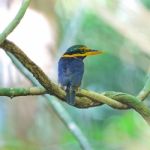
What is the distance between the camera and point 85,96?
0.72m

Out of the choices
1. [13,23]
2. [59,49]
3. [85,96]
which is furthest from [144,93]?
[59,49]

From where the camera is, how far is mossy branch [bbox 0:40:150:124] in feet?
2.14

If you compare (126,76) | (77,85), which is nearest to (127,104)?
(77,85)

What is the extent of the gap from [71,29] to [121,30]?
0.36 m

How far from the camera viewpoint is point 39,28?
12.1 feet

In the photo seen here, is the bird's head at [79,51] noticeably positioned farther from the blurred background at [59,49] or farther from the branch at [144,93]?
the blurred background at [59,49]

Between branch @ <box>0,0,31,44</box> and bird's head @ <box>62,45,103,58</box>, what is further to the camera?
bird's head @ <box>62,45,103,58</box>

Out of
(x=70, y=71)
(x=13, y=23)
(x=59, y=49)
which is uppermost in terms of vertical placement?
(x=13, y=23)

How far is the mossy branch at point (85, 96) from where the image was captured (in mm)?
653

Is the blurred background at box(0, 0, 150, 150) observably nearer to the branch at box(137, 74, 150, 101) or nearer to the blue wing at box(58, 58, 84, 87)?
the blue wing at box(58, 58, 84, 87)

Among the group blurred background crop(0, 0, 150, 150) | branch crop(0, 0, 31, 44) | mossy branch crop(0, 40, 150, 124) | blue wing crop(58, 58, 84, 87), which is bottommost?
blurred background crop(0, 0, 150, 150)

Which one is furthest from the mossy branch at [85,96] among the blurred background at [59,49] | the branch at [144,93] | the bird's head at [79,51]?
→ the blurred background at [59,49]

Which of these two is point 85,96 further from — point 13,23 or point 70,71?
point 70,71

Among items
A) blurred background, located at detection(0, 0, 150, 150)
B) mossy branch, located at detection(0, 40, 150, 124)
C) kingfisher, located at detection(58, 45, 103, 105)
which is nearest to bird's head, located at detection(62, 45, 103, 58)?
kingfisher, located at detection(58, 45, 103, 105)
